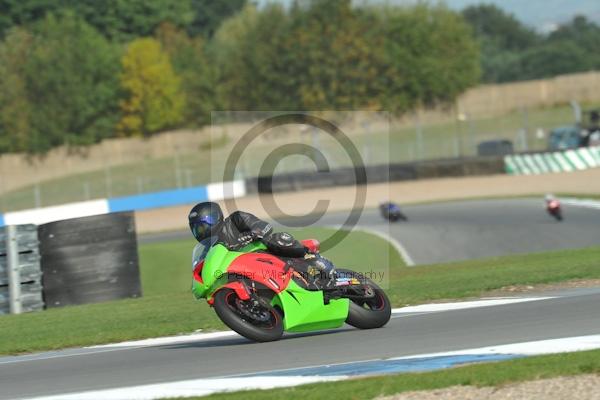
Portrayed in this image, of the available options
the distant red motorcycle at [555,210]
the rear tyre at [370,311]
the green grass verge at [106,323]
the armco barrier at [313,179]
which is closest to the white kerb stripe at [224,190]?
the armco barrier at [313,179]

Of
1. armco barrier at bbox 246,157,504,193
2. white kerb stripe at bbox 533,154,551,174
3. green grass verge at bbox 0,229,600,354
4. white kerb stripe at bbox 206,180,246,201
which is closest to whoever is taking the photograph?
green grass verge at bbox 0,229,600,354

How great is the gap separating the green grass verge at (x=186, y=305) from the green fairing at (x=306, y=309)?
7.53ft

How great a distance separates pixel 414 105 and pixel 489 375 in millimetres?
63286

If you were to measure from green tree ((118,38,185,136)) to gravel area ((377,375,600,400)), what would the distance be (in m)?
60.1

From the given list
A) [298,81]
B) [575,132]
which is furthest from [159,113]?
[575,132]

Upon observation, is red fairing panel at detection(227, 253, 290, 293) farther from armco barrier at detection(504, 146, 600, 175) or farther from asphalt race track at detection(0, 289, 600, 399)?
armco barrier at detection(504, 146, 600, 175)

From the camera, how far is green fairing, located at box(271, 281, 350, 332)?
30.8 ft

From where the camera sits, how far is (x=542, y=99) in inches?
2874

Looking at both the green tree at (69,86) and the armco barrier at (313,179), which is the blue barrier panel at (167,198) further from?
the green tree at (69,86)

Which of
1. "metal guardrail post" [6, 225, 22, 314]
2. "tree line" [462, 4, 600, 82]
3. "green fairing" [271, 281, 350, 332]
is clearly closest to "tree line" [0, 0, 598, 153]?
"tree line" [462, 4, 600, 82]

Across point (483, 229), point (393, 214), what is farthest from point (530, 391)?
point (393, 214)

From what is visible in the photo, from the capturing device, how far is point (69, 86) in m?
66.2

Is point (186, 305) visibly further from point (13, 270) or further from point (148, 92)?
point (148, 92)

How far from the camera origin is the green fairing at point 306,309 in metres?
9.40
